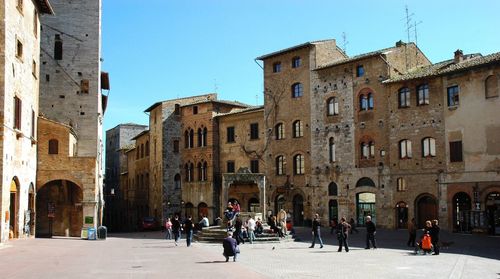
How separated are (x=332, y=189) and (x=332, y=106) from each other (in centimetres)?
618

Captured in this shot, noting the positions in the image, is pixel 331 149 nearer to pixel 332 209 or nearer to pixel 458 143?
pixel 332 209

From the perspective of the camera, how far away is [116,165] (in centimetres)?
7681

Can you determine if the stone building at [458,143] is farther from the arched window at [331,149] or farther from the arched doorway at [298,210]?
A: the arched doorway at [298,210]

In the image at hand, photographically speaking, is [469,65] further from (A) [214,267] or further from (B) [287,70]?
(A) [214,267]

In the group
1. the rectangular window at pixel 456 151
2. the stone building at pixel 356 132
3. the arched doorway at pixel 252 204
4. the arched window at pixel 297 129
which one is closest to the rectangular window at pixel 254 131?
the arched window at pixel 297 129

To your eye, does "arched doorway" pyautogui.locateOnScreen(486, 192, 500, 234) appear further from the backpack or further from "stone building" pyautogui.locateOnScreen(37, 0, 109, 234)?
"stone building" pyautogui.locateOnScreen(37, 0, 109, 234)

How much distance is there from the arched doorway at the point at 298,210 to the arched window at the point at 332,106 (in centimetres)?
697

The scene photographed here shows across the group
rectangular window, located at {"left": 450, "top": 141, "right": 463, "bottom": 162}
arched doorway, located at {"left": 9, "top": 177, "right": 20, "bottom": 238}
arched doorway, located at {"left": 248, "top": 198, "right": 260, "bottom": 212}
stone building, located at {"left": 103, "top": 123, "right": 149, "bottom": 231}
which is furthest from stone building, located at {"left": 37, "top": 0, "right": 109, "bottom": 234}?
stone building, located at {"left": 103, "top": 123, "right": 149, "bottom": 231}

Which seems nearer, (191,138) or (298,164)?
(298,164)

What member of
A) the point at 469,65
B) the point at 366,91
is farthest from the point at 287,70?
the point at 469,65

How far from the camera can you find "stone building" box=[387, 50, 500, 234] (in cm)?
→ 3344

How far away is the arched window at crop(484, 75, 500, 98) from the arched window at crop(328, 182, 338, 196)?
12.7 metres

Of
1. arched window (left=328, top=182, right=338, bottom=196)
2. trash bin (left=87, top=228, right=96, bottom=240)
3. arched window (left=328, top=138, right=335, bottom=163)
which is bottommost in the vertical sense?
trash bin (left=87, top=228, right=96, bottom=240)

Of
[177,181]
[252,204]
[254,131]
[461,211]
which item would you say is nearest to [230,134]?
[254,131]
